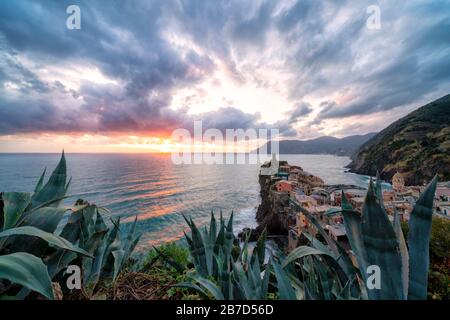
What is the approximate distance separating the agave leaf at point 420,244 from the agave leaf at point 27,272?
5.70 feet

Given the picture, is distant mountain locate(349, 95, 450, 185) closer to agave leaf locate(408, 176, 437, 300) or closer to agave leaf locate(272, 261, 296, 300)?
agave leaf locate(408, 176, 437, 300)

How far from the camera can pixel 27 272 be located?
0.78 m

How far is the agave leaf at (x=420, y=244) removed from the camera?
39.8 inches

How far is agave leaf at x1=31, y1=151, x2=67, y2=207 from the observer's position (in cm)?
155

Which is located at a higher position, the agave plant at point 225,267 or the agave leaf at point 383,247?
the agave leaf at point 383,247

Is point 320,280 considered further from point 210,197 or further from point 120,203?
point 210,197

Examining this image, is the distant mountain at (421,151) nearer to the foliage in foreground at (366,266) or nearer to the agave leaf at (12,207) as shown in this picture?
the foliage in foreground at (366,266)

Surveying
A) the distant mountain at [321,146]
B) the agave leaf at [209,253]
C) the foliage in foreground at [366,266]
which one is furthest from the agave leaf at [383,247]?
the distant mountain at [321,146]

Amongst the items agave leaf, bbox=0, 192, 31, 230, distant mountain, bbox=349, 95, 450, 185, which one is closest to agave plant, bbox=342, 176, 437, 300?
agave leaf, bbox=0, 192, 31, 230

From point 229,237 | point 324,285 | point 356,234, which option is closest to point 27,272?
point 229,237

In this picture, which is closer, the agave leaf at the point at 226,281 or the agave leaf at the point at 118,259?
the agave leaf at the point at 226,281

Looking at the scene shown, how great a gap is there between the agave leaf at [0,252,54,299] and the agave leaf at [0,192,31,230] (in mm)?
531

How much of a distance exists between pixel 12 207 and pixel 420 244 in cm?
242
